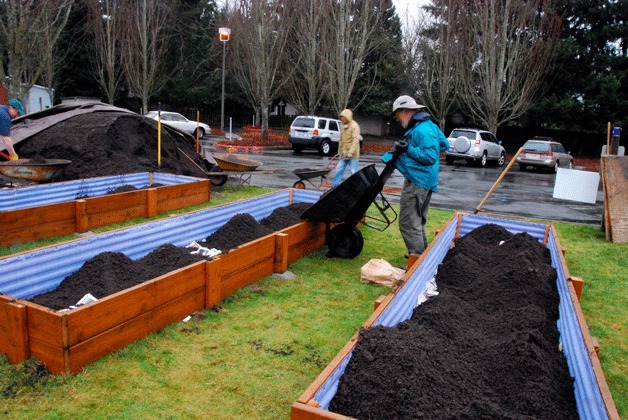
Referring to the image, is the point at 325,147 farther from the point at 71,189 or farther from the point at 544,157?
the point at 71,189

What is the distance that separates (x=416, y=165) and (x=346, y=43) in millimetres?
25298

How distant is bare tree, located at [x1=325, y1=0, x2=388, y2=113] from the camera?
29.0m

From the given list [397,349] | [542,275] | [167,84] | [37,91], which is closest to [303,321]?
[397,349]

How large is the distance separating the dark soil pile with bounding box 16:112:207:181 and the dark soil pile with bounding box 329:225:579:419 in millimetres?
7608

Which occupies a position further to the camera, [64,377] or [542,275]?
[542,275]

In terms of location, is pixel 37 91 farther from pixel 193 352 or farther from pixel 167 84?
pixel 193 352

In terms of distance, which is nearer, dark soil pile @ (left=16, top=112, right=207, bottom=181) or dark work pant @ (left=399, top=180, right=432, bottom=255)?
dark work pant @ (left=399, top=180, right=432, bottom=255)

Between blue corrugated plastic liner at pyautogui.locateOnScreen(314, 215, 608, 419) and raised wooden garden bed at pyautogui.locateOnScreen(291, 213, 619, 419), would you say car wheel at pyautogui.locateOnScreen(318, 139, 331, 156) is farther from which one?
raised wooden garden bed at pyautogui.locateOnScreen(291, 213, 619, 419)

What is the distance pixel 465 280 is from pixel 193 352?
8.61ft

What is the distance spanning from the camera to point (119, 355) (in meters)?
3.79

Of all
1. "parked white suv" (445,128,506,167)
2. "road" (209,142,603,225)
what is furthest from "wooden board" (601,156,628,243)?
"parked white suv" (445,128,506,167)

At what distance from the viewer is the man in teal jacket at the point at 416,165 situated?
19.9 ft

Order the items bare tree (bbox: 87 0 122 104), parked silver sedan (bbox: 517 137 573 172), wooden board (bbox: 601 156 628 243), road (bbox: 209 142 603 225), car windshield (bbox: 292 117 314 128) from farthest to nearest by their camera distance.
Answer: bare tree (bbox: 87 0 122 104), car windshield (bbox: 292 117 314 128), parked silver sedan (bbox: 517 137 573 172), road (bbox: 209 142 603 225), wooden board (bbox: 601 156 628 243)

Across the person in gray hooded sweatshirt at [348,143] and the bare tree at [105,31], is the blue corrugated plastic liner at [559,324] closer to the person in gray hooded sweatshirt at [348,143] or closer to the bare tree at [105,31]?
the person in gray hooded sweatshirt at [348,143]
